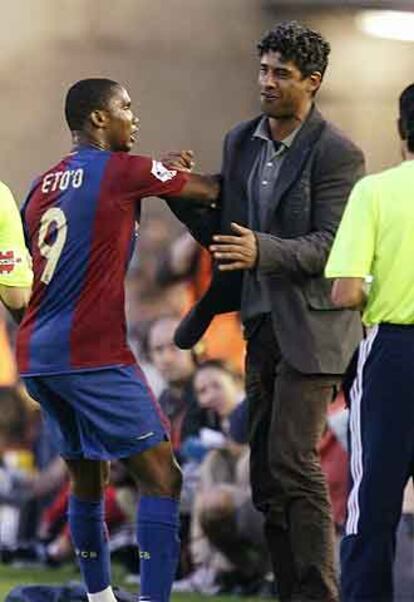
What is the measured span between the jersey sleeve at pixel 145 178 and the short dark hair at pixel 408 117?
2.80ft

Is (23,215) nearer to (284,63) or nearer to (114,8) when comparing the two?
(284,63)

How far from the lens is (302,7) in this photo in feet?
34.8

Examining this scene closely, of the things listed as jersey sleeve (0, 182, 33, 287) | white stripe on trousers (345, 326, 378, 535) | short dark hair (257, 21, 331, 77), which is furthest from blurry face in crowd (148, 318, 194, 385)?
white stripe on trousers (345, 326, 378, 535)

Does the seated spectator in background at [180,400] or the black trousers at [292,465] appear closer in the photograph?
the black trousers at [292,465]

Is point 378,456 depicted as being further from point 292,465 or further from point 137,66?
point 137,66

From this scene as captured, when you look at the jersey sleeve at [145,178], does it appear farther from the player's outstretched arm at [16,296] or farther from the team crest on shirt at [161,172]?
the player's outstretched arm at [16,296]

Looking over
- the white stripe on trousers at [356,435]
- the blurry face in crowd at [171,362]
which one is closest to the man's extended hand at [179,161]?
the white stripe on trousers at [356,435]

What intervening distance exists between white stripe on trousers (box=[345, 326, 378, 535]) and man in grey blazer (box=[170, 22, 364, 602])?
0.57 meters

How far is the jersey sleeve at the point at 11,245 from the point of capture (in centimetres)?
733

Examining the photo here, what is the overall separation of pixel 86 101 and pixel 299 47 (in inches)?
30.0

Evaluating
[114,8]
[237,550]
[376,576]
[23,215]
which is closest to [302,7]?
[114,8]

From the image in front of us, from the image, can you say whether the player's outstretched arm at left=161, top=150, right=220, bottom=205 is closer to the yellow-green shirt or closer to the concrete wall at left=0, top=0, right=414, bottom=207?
the yellow-green shirt

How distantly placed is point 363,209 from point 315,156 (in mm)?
848

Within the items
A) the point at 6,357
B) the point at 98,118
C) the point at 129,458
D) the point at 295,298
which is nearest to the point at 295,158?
the point at 295,298
